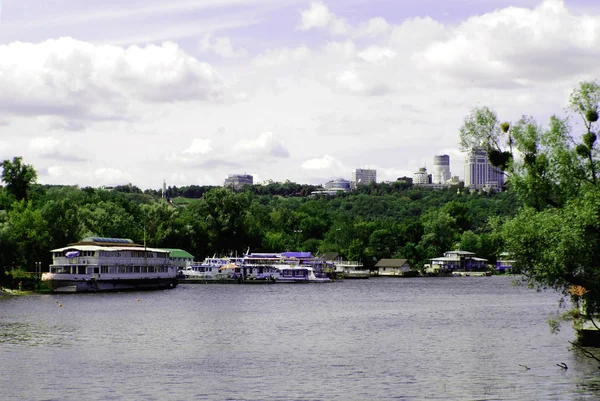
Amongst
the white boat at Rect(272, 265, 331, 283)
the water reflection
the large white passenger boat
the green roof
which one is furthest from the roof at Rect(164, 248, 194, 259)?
the water reflection

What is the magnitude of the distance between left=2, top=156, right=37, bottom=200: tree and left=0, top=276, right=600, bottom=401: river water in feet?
201

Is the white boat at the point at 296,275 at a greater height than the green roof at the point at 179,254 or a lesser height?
lesser

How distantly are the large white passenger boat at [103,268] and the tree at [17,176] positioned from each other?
25450mm

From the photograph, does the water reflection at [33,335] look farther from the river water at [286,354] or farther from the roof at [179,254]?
the roof at [179,254]

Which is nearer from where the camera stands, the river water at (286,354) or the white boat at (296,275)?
the river water at (286,354)

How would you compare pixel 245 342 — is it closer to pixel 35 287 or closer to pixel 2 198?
pixel 35 287


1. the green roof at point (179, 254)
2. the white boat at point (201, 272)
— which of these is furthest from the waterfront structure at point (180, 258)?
the white boat at point (201, 272)

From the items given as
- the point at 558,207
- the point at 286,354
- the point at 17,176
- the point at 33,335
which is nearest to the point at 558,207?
the point at 558,207

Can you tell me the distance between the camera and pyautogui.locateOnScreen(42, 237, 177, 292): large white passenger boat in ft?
386

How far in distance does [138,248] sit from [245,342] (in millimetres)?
76802

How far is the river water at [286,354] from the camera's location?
129 feet

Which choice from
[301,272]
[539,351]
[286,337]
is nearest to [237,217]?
[301,272]

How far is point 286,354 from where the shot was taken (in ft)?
172

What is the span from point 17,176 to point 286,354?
11039cm
